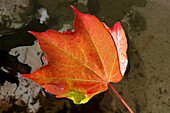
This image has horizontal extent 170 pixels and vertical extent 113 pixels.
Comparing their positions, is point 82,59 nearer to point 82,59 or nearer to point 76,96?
point 82,59

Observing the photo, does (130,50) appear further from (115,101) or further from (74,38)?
(74,38)

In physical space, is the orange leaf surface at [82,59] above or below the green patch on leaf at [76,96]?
above

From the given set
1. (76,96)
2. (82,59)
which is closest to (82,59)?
(82,59)

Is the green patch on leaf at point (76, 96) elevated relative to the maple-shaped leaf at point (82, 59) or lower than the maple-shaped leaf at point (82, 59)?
lower

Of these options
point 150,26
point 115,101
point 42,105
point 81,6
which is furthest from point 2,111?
point 150,26

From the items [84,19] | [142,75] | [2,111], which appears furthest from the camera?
[142,75]

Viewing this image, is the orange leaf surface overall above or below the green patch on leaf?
above
